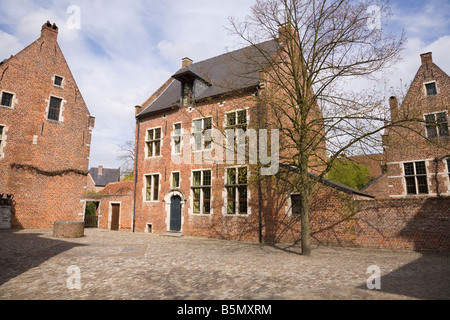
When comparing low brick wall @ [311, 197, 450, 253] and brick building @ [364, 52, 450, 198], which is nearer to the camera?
low brick wall @ [311, 197, 450, 253]

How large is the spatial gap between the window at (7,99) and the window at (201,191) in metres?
12.3

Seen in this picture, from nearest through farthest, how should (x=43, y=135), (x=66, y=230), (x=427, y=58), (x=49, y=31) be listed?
(x=66, y=230), (x=427, y=58), (x=43, y=135), (x=49, y=31)

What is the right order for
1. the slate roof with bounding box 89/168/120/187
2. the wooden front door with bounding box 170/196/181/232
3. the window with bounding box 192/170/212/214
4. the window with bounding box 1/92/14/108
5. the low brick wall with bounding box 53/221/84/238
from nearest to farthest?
the low brick wall with bounding box 53/221/84/238 → the window with bounding box 192/170/212/214 → the wooden front door with bounding box 170/196/181/232 → the window with bounding box 1/92/14/108 → the slate roof with bounding box 89/168/120/187

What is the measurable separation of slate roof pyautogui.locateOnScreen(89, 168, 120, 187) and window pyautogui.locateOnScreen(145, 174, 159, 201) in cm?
3133

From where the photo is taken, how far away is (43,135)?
60.1ft

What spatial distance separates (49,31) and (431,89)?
1028 inches

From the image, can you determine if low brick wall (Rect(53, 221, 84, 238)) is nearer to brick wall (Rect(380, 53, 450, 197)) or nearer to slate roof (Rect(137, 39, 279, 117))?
slate roof (Rect(137, 39, 279, 117))

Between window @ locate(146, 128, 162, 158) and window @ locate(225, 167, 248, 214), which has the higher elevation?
window @ locate(146, 128, 162, 158)

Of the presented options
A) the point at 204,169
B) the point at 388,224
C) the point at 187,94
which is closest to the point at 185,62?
the point at 187,94

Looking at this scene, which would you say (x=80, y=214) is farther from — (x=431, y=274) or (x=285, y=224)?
(x=431, y=274)

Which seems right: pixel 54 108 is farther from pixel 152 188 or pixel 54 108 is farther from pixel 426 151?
Result: pixel 426 151

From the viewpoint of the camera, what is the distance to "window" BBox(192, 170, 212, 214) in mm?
15375

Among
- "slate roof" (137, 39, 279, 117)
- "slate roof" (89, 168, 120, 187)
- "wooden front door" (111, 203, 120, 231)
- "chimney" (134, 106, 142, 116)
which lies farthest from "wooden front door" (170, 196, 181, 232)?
"slate roof" (89, 168, 120, 187)

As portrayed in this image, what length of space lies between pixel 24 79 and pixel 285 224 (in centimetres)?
1845
